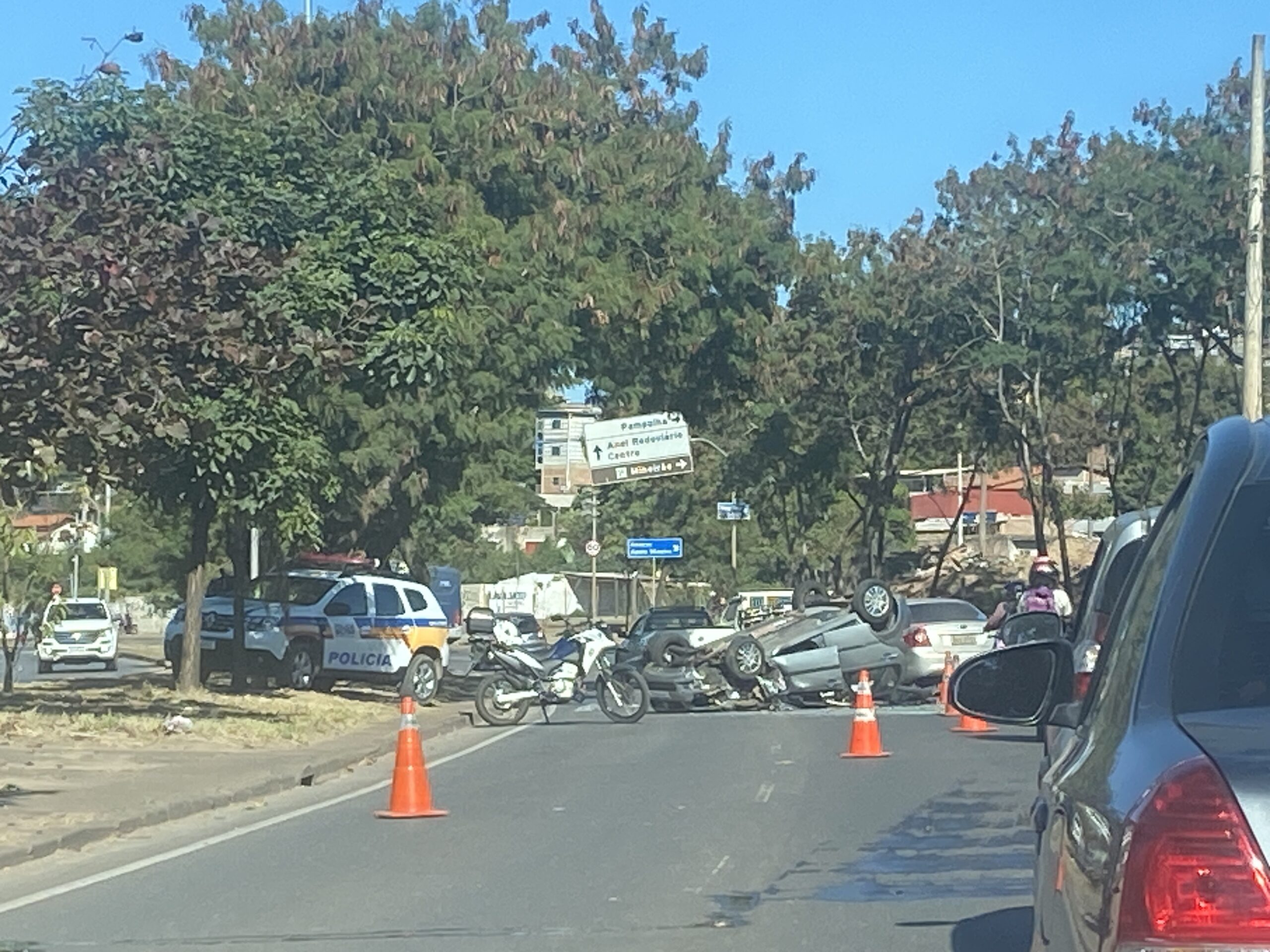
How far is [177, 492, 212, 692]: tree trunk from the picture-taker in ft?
89.0

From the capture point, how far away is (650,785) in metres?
16.1

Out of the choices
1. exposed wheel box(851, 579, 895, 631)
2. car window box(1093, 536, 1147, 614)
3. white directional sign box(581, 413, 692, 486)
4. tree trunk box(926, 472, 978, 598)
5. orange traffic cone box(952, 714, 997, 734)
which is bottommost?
orange traffic cone box(952, 714, 997, 734)

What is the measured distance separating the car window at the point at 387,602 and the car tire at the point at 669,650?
5.28 meters

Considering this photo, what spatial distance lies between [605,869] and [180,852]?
3.22 metres

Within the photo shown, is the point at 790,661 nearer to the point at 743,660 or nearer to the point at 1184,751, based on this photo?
the point at 743,660

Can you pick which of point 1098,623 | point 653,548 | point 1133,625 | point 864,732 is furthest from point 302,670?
point 1133,625

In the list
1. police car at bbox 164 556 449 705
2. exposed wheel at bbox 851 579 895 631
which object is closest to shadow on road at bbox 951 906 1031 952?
exposed wheel at bbox 851 579 895 631

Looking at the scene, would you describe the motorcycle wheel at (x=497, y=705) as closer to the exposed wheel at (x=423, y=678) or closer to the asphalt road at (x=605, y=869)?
the exposed wheel at (x=423, y=678)

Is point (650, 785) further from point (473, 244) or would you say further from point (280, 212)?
point (473, 244)

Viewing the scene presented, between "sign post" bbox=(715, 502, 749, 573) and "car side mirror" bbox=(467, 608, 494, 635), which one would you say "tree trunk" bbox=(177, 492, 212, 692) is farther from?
"sign post" bbox=(715, 502, 749, 573)

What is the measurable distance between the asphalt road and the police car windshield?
13744mm

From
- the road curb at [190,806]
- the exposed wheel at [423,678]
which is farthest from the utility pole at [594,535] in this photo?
the road curb at [190,806]

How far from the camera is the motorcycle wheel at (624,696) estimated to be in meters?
24.1

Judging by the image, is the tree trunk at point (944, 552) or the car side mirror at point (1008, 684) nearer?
the car side mirror at point (1008, 684)
